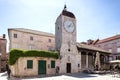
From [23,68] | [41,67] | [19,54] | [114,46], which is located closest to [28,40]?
[41,67]

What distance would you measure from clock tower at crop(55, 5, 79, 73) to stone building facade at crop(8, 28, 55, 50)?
6557mm

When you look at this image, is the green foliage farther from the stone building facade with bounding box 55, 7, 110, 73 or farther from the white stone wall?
the stone building facade with bounding box 55, 7, 110, 73

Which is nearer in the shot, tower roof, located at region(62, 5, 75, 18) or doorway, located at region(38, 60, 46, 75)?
doorway, located at region(38, 60, 46, 75)

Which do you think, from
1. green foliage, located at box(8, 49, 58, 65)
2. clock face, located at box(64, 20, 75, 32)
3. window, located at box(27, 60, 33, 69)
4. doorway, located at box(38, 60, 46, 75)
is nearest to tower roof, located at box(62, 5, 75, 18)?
clock face, located at box(64, 20, 75, 32)

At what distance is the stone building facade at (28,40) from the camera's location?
101 feet

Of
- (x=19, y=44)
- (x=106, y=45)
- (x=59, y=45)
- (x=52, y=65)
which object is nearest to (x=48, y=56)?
(x=52, y=65)

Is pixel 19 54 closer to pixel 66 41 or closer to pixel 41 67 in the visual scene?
pixel 41 67

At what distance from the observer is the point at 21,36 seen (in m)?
31.7

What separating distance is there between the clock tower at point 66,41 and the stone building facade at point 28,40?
21.5 feet

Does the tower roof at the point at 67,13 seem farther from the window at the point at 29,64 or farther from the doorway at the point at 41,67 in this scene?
the window at the point at 29,64

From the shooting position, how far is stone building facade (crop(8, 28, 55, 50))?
101 feet

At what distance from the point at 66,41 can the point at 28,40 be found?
9092 millimetres

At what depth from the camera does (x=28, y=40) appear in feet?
107

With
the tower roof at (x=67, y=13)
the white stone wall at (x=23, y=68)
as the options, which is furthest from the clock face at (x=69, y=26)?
the white stone wall at (x=23, y=68)
